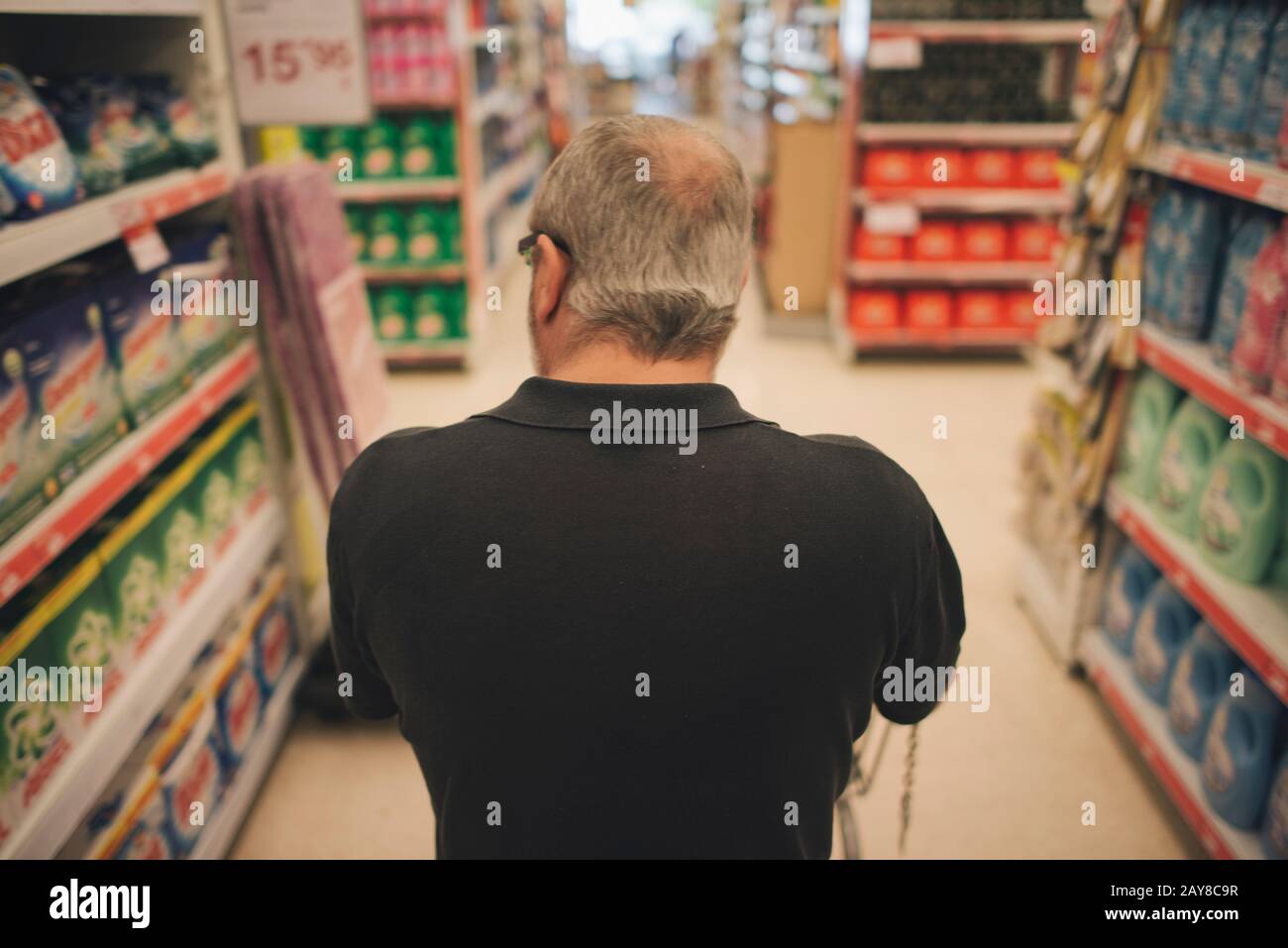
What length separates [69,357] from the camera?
179cm

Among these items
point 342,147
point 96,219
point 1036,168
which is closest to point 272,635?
point 96,219

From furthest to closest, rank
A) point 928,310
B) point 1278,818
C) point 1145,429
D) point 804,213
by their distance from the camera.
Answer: point 804,213, point 928,310, point 1145,429, point 1278,818

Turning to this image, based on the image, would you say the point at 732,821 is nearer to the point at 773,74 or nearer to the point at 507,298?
the point at 507,298

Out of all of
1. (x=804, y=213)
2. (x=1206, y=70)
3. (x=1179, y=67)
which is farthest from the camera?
(x=804, y=213)

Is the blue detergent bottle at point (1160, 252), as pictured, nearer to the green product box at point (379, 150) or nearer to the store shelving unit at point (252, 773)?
the store shelving unit at point (252, 773)

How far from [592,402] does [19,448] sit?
116 cm

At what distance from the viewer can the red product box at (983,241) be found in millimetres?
5398

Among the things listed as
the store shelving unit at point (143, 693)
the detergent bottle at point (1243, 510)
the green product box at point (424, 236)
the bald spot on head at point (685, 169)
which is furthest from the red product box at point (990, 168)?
the bald spot on head at point (685, 169)

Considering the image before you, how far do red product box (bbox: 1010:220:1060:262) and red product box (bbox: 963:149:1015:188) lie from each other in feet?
0.88

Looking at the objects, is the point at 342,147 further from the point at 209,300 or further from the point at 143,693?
the point at 143,693

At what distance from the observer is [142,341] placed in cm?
206

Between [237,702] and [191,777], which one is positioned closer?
[191,777]

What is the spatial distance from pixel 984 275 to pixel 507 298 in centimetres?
338
